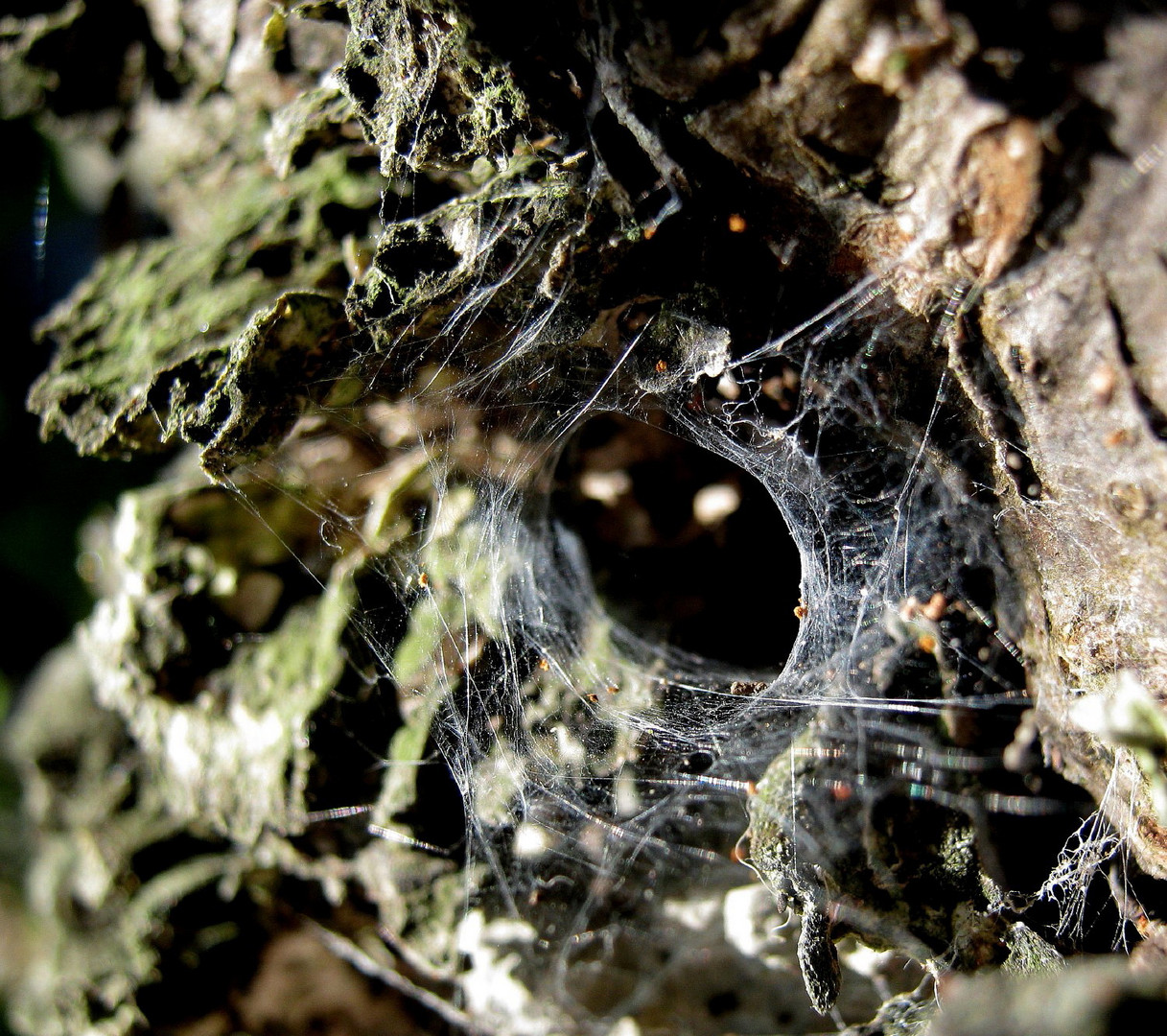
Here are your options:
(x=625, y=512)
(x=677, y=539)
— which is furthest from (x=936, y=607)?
(x=625, y=512)

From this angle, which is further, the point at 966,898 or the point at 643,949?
the point at 643,949

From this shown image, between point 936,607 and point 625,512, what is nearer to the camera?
point 936,607

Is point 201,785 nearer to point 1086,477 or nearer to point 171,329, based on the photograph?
point 171,329

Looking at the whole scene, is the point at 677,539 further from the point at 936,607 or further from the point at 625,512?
the point at 936,607

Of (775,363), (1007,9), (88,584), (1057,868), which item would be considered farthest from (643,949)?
(88,584)

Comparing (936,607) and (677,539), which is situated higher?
(936,607)

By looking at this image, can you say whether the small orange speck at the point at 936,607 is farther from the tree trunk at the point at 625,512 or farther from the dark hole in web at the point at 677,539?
the dark hole in web at the point at 677,539

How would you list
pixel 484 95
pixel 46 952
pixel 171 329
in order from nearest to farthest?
pixel 484 95
pixel 171 329
pixel 46 952
